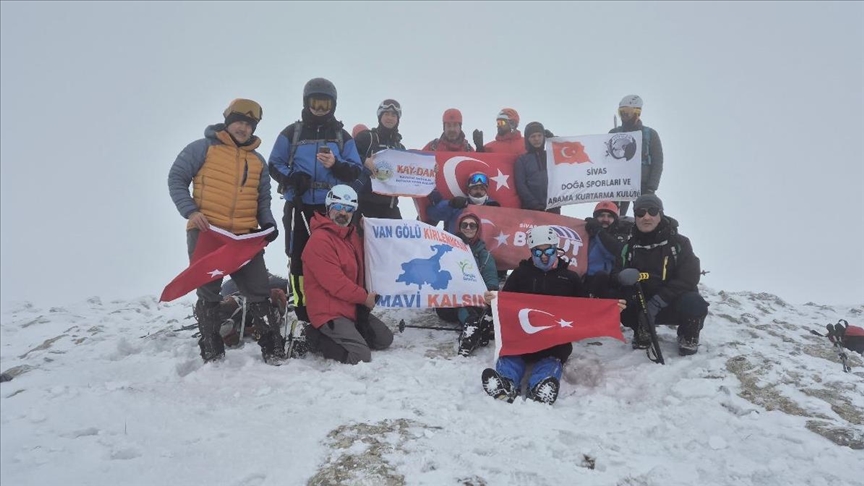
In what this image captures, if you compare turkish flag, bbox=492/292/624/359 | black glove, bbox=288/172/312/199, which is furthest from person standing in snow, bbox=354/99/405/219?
turkish flag, bbox=492/292/624/359

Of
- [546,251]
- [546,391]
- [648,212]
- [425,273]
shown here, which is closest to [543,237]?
[546,251]

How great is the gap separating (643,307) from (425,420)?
10.4ft

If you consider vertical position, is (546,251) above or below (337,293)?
above

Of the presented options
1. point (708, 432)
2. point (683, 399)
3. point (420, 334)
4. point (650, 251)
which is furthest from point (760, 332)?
point (420, 334)

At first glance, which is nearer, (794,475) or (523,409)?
(794,475)

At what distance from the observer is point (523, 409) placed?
4625 mm

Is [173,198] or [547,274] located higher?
[173,198]

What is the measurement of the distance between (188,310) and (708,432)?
28.9 ft

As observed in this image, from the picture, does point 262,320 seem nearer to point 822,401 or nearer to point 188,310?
point 188,310

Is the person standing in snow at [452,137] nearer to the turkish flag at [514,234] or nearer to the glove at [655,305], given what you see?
the turkish flag at [514,234]

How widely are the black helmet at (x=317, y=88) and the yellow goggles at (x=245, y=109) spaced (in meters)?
0.76

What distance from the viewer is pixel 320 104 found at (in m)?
6.64

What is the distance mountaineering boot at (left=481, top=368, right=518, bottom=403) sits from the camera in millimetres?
4914

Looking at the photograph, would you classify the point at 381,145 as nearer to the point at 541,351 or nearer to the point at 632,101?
the point at 632,101
